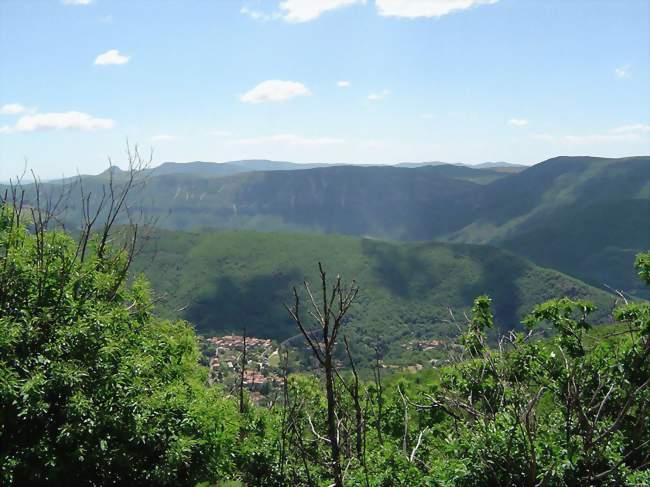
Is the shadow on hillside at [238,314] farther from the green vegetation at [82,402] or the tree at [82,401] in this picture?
the green vegetation at [82,402]

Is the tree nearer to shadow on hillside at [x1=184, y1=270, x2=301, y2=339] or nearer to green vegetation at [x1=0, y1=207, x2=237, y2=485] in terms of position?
green vegetation at [x1=0, y1=207, x2=237, y2=485]

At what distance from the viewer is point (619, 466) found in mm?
8164

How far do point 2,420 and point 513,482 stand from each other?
1061 centimetres

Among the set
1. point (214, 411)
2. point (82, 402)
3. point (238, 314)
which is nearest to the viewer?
point (82, 402)

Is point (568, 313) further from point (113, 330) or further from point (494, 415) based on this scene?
point (113, 330)

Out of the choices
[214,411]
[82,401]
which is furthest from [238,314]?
[82,401]

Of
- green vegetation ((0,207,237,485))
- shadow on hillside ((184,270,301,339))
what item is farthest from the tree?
shadow on hillside ((184,270,301,339))

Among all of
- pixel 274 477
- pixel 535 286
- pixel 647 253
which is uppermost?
pixel 647 253

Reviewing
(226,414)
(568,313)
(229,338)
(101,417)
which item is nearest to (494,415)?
(568,313)

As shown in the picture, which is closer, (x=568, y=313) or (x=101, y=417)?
(x=101, y=417)

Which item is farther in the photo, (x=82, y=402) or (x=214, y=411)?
(x=214, y=411)

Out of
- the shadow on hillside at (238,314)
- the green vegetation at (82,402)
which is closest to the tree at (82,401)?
the green vegetation at (82,402)

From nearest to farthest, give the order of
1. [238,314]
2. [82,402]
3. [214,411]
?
[82,402] → [214,411] → [238,314]

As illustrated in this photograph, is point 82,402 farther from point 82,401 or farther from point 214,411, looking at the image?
point 214,411
